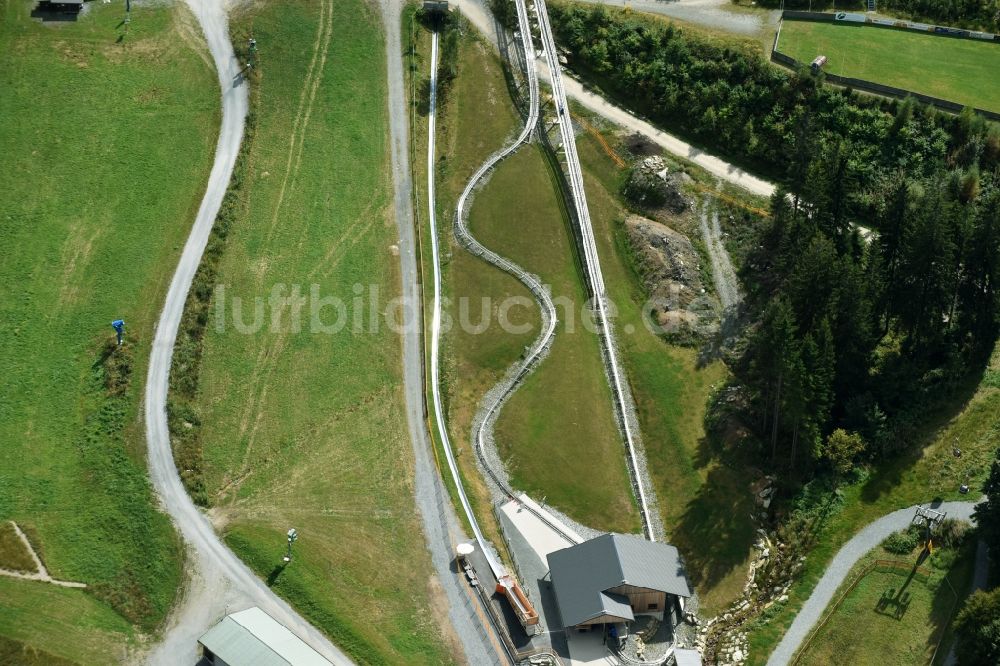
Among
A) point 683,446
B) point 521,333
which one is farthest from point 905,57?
point 521,333

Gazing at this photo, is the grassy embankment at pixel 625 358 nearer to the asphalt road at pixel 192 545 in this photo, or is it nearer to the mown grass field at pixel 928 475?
the mown grass field at pixel 928 475

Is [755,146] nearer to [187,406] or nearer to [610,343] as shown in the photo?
[610,343]

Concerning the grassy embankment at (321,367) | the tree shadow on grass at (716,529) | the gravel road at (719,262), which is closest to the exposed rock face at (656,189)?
the gravel road at (719,262)

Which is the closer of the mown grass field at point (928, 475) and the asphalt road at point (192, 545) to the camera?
the asphalt road at point (192, 545)

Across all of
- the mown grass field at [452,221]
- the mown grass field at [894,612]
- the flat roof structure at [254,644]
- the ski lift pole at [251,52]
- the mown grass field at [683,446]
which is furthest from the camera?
the ski lift pole at [251,52]

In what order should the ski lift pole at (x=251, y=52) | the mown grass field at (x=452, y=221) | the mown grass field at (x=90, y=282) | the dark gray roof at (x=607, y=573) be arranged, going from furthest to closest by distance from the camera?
the ski lift pole at (x=251, y=52) < the mown grass field at (x=452, y=221) < the mown grass field at (x=90, y=282) < the dark gray roof at (x=607, y=573)
